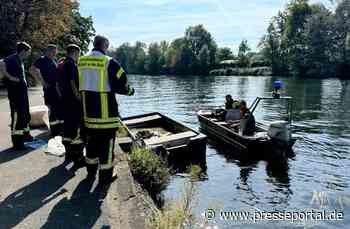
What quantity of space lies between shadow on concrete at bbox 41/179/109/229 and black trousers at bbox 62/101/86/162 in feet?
3.99

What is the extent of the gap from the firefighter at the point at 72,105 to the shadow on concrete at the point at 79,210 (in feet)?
4.01

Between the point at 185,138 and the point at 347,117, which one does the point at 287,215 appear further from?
the point at 347,117

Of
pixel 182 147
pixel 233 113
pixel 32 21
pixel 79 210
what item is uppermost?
pixel 32 21

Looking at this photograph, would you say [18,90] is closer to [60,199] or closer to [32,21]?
[60,199]

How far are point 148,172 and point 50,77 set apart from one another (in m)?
2.97

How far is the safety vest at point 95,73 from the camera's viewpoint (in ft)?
20.4

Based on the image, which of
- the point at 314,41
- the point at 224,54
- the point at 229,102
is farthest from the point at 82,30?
the point at 224,54

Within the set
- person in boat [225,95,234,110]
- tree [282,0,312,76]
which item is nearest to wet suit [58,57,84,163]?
person in boat [225,95,234,110]

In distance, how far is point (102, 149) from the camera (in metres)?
6.46

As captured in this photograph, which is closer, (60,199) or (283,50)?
(60,199)

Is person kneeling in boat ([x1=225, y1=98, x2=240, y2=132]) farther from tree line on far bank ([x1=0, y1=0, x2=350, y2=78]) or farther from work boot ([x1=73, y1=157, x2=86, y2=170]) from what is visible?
tree line on far bank ([x1=0, y1=0, x2=350, y2=78])

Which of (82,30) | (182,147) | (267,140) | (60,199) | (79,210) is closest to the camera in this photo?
(79,210)

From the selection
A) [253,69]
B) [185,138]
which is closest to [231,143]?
[185,138]

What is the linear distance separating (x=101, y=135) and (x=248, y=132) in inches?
411
